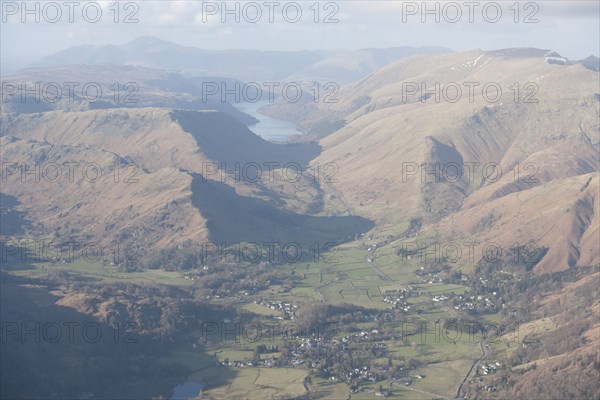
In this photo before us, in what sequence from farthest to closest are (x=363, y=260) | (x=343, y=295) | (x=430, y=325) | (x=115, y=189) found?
(x=115, y=189) → (x=363, y=260) → (x=343, y=295) → (x=430, y=325)

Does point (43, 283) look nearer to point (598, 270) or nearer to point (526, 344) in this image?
point (526, 344)

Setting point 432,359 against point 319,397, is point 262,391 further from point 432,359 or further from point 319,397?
point 432,359

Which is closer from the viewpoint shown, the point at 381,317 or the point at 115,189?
the point at 381,317

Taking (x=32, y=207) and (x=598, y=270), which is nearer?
(x=598, y=270)

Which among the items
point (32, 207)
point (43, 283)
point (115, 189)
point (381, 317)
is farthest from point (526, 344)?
point (32, 207)

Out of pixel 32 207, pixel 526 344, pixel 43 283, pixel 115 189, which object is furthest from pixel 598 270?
pixel 32 207

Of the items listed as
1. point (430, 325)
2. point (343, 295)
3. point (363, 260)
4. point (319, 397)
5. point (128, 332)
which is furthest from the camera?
point (363, 260)
